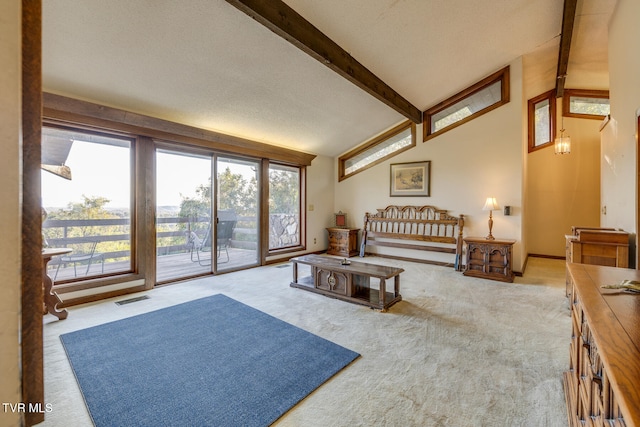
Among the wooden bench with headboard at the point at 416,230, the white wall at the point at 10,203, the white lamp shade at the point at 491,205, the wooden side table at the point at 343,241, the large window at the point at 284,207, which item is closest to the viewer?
the white wall at the point at 10,203

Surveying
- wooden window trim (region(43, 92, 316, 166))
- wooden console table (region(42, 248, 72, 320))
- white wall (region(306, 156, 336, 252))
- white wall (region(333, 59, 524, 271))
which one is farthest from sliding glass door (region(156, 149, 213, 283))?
white wall (region(333, 59, 524, 271))

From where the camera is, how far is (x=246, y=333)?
2611 millimetres

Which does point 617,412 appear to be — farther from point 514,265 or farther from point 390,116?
point 390,116

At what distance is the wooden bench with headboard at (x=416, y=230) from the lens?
540cm

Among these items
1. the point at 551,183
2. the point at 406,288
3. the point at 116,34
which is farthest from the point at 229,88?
the point at 551,183

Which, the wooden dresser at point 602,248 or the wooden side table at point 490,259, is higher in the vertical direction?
the wooden dresser at point 602,248

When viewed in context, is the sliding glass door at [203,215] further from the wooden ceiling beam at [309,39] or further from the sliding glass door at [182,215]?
the wooden ceiling beam at [309,39]

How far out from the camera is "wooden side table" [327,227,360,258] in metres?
6.49

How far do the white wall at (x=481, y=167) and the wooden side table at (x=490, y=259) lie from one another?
1.76 ft

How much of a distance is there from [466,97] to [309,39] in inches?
146

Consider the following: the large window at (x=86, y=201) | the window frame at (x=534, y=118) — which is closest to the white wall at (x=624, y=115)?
the window frame at (x=534, y=118)

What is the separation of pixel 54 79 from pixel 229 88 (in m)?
1.80

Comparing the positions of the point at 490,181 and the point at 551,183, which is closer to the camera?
the point at 490,181

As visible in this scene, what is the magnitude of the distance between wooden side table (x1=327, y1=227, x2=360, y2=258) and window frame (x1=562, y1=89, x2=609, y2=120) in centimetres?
531
